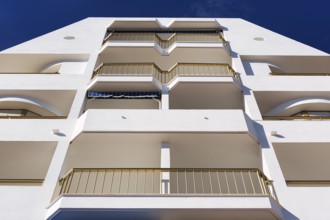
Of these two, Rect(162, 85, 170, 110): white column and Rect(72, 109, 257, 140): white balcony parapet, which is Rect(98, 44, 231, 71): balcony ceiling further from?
Rect(72, 109, 257, 140): white balcony parapet

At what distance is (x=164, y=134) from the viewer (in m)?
11.7

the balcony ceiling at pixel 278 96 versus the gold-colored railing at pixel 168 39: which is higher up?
the gold-colored railing at pixel 168 39

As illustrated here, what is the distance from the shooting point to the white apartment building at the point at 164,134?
8805mm

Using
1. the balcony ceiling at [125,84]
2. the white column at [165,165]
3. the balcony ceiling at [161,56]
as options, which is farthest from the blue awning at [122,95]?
the balcony ceiling at [161,56]

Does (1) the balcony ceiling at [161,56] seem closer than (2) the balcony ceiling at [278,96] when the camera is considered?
No

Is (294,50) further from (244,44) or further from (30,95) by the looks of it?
(30,95)

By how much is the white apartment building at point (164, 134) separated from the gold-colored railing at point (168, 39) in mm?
1035

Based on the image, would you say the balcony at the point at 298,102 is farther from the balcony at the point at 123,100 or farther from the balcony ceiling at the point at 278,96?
the balcony at the point at 123,100

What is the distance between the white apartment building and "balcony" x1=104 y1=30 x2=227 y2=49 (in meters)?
1.04

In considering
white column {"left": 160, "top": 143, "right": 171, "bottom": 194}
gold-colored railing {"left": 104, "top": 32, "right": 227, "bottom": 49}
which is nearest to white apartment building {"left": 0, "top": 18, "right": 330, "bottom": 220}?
white column {"left": 160, "top": 143, "right": 171, "bottom": 194}

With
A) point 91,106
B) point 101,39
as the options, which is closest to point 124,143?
point 91,106

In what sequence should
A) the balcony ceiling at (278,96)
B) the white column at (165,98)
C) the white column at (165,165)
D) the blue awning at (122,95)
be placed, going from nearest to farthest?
the white column at (165,165), the white column at (165,98), the blue awning at (122,95), the balcony ceiling at (278,96)

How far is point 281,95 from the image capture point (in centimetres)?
1522

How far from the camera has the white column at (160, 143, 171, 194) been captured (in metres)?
9.66
